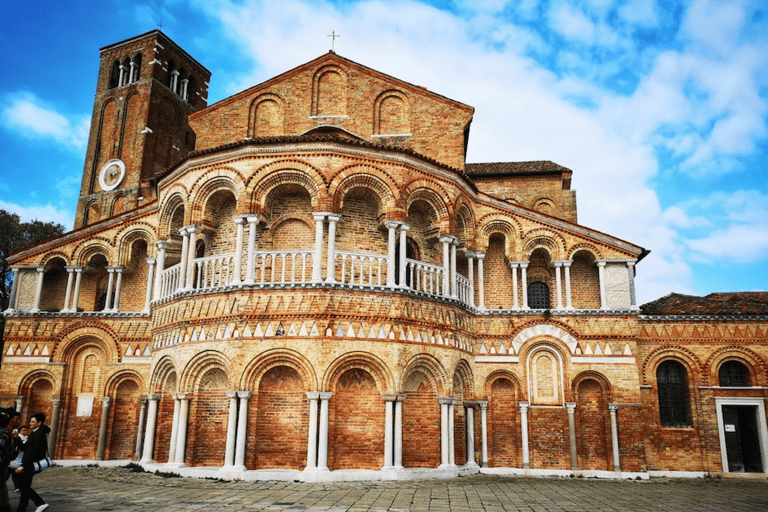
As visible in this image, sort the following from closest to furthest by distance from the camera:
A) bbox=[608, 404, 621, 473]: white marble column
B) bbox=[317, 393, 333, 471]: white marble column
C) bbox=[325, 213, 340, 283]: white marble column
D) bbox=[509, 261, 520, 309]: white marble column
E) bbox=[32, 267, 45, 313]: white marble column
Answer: bbox=[317, 393, 333, 471]: white marble column < bbox=[325, 213, 340, 283]: white marble column < bbox=[608, 404, 621, 473]: white marble column < bbox=[509, 261, 520, 309]: white marble column < bbox=[32, 267, 45, 313]: white marble column

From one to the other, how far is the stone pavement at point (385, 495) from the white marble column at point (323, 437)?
610 mm

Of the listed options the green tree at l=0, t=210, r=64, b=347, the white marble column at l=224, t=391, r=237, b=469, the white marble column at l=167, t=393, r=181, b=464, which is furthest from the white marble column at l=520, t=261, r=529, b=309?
the green tree at l=0, t=210, r=64, b=347

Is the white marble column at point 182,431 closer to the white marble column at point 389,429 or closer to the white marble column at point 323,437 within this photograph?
the white marble column at point 323,437

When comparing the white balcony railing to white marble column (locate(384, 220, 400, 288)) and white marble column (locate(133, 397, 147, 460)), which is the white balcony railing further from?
white marble column (locate(133, 397, 147, 460))

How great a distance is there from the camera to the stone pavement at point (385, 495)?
1052cm

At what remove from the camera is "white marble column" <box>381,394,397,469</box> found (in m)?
14.3

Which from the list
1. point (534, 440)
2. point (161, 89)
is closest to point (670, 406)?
point (534, 440)

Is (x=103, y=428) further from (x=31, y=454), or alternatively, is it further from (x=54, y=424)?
(x=31, y=454)

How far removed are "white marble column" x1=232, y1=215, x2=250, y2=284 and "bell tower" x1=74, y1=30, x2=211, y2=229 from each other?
1469 centimetres

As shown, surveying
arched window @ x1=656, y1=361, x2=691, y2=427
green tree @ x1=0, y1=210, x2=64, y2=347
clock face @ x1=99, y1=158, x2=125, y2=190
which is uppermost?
clock face @ x1=99, y1=158, x2=125, y2=190

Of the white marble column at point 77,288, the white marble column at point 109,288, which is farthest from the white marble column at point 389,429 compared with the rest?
the white marble column at point 77,288

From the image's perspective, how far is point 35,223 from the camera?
112ft

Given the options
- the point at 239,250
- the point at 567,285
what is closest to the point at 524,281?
the point at 567,285

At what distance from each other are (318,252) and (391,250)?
195 cm
